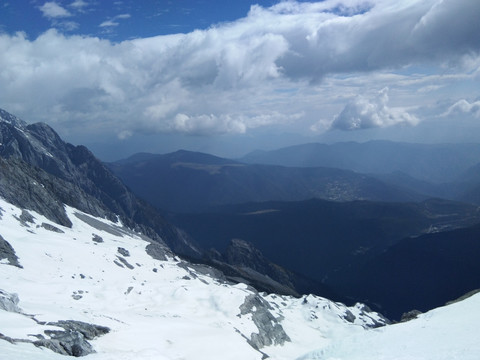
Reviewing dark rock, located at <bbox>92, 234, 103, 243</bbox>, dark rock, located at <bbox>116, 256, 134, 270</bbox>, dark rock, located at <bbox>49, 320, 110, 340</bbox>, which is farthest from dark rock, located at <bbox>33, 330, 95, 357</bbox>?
dark rock, located at <bbox>92, 234, 103, 243</bbox>

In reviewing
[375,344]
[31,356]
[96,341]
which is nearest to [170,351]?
[96,341]

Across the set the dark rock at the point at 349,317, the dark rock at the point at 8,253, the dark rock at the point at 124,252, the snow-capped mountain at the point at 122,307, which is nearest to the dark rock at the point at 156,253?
the snow-capped mountain at the point at 122,307

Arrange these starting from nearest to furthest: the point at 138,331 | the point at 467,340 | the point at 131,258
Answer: the point at 467,340 < the point at 138,331 < the point at 131,258

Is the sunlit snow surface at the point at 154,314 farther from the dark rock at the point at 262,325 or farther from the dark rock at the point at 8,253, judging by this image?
the dark rock at the point at 262,325

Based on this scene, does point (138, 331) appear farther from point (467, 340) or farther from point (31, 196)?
point (31, 196)

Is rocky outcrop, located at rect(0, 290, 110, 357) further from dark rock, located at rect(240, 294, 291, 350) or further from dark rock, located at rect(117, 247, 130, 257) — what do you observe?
dark rock, located at rect(117, 247, 130, 257)
